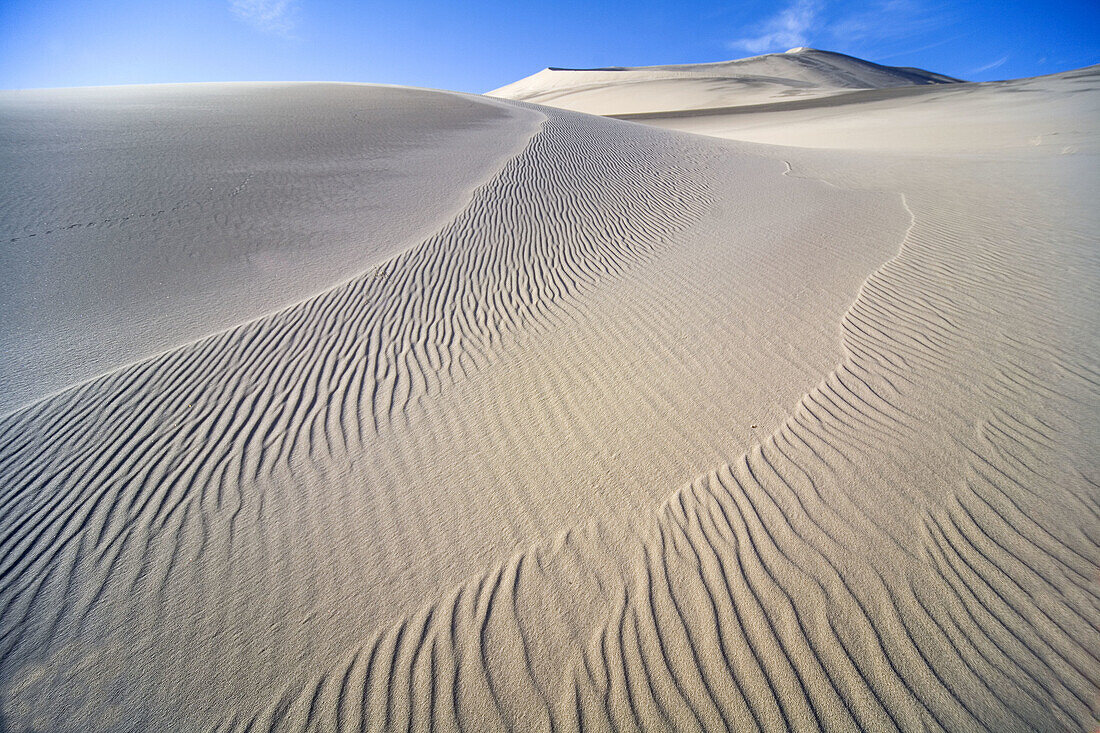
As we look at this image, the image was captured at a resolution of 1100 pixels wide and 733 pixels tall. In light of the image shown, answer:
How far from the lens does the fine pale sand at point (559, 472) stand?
8.38 ft

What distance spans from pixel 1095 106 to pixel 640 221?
897 inches

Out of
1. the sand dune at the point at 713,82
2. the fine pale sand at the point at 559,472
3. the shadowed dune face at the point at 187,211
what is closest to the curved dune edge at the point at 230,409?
the fine pale sand at the point at 559,472

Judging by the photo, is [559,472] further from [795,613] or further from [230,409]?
[230,409]

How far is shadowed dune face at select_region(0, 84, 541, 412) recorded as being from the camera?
257 inches

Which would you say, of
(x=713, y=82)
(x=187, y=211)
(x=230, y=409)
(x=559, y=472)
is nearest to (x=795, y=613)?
(x=559, y=472)

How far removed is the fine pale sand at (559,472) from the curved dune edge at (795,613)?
0.7 inches

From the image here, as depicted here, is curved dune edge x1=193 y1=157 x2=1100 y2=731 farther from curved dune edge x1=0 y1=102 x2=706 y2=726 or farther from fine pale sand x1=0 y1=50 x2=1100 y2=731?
curved dune edge x1=0 y1=102 x2=706 y2=726

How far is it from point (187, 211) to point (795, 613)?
1197 cm

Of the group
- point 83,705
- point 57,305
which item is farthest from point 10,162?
point 83,705

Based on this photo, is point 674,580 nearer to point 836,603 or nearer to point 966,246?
point 836,603

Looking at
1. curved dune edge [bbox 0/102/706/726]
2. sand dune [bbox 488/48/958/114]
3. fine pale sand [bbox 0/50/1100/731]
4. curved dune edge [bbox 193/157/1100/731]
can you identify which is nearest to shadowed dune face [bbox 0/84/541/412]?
fine pale sand [bbox 0/50/1100/731]

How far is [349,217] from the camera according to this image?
10.1 metres

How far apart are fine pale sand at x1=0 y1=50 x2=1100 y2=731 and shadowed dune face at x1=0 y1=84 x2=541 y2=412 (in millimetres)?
108

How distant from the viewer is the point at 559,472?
3.83 metres
